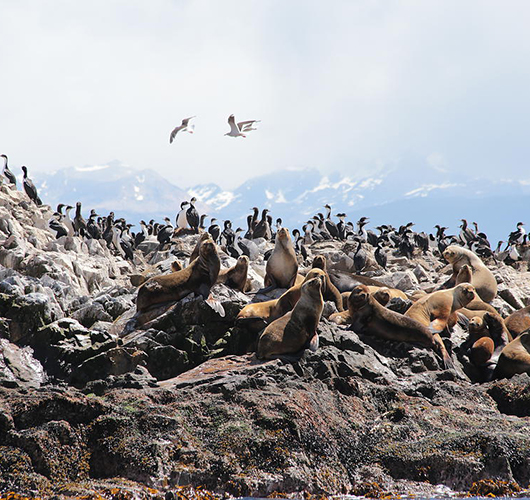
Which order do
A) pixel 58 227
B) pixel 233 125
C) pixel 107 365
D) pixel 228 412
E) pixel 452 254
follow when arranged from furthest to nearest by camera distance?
pixel 233 125 → pixel 58 227 → pixel 452 254 → pixel 107 365 → pixel 228 412

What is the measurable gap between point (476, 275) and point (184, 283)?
696 cm

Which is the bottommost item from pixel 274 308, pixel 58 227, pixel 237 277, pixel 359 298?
pixel 274 308

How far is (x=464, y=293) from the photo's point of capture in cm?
1167

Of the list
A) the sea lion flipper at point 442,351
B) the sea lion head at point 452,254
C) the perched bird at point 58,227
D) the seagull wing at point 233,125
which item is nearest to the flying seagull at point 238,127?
the seagull wing at point 233,125

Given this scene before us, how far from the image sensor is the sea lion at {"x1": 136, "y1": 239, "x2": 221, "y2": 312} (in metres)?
10.9

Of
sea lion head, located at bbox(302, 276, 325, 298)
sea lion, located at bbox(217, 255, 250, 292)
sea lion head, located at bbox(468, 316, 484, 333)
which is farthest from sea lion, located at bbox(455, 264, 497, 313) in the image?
sea lion head, located at bbox(302, 276, 325, 298)

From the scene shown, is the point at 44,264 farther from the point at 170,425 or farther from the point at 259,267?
the point at 170,425

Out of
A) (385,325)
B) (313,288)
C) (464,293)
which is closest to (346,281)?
(464,293)

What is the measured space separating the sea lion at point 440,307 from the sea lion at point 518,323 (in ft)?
2.85

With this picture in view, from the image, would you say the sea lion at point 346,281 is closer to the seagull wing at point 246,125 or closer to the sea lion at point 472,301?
the sea lion at point 472,301

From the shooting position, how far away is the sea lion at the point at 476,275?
14.7m

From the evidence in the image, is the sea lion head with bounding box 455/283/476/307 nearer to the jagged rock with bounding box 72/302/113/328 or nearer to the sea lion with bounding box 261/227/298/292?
the sea lion with bounding box 261/227/298/292

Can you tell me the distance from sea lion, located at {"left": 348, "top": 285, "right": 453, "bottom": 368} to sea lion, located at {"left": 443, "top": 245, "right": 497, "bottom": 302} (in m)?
4.45

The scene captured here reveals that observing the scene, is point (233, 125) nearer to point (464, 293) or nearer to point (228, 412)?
point (464, 293)
